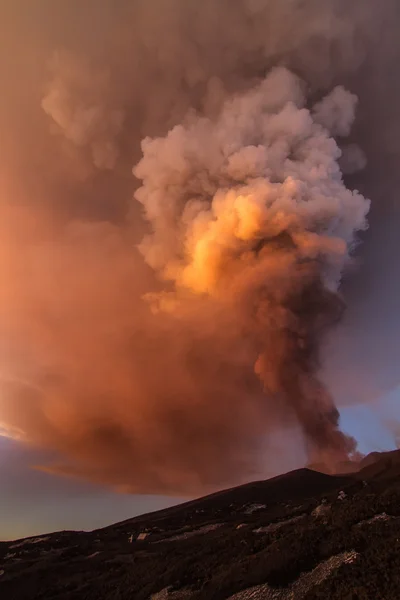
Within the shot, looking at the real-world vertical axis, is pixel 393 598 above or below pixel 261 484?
below

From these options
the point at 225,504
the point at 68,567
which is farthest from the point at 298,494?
the point at 68,567

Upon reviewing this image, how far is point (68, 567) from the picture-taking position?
68688 millimetres

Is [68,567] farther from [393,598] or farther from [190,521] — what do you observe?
[393,598]

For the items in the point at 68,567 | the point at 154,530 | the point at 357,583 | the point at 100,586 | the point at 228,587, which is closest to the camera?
the point at 357,583

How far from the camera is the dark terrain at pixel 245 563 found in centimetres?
2967

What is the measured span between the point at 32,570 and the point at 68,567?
6.53 meters

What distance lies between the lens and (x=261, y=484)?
142000mm

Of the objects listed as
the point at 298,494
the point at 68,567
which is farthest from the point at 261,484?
the point at 68,567

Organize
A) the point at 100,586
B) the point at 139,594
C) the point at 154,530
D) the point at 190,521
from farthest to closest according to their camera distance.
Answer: the point at 190,521 < the point at 154,530 < the point at 100,586 < the point at 139,594

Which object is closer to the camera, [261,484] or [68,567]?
[68,567]

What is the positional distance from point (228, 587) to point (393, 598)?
1570 centimetres

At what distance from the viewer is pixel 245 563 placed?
38.8m

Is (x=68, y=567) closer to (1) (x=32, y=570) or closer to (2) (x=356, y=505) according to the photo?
(1) (x=32, y=570)

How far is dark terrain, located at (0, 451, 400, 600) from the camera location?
29.7 m
